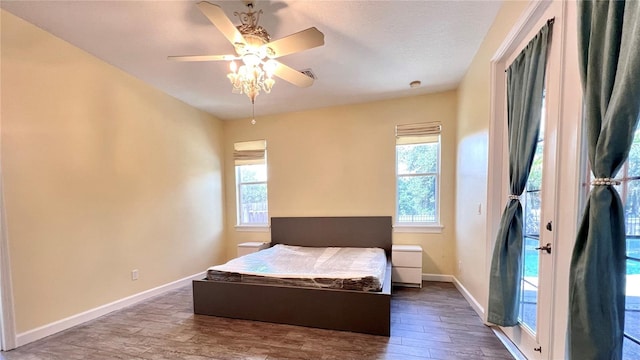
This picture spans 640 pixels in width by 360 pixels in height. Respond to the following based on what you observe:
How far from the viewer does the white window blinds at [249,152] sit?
14.7 ft

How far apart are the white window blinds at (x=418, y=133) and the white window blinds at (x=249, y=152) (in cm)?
226

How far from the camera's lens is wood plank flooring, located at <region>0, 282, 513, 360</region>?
1994 mm

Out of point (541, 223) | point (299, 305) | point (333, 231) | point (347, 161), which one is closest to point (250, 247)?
point (333, 231)

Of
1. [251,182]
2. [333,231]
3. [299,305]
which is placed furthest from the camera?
[251,182]

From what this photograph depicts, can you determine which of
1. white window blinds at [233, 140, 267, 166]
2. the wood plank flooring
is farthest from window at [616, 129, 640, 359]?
white window blinds at [233, 140, 267, 166]

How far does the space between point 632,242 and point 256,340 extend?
2449 mm

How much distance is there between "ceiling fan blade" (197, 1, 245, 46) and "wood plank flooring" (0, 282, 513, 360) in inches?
92.9

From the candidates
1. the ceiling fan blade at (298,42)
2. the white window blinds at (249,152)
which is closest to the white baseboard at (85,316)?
the white window blinds at (249,152)

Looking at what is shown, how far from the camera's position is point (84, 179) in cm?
261

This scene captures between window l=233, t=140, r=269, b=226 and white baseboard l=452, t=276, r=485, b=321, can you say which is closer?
white baseboard l=452, t=276, r=485, b=321

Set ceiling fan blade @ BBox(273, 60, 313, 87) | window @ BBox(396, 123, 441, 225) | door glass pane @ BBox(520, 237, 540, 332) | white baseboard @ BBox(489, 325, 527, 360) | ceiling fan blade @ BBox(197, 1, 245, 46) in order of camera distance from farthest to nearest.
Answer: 1. window @ BBox(396, 123, 441, 225)
2. ceiling fan blade @ BBox(273, 60, 313, 87)
3. white baseboard @ BBox(489, 325, 527, 360)
4. door glass pane @ BBox(520, 237, 540, 332)
5. ceiling fan blade @ BBox(197, 1, 245, 46)

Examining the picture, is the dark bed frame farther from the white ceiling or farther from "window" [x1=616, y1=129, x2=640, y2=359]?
the white ceiling

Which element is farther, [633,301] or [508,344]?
[508,344]

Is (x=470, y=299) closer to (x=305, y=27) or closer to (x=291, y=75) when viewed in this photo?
(x=291, y=75)
